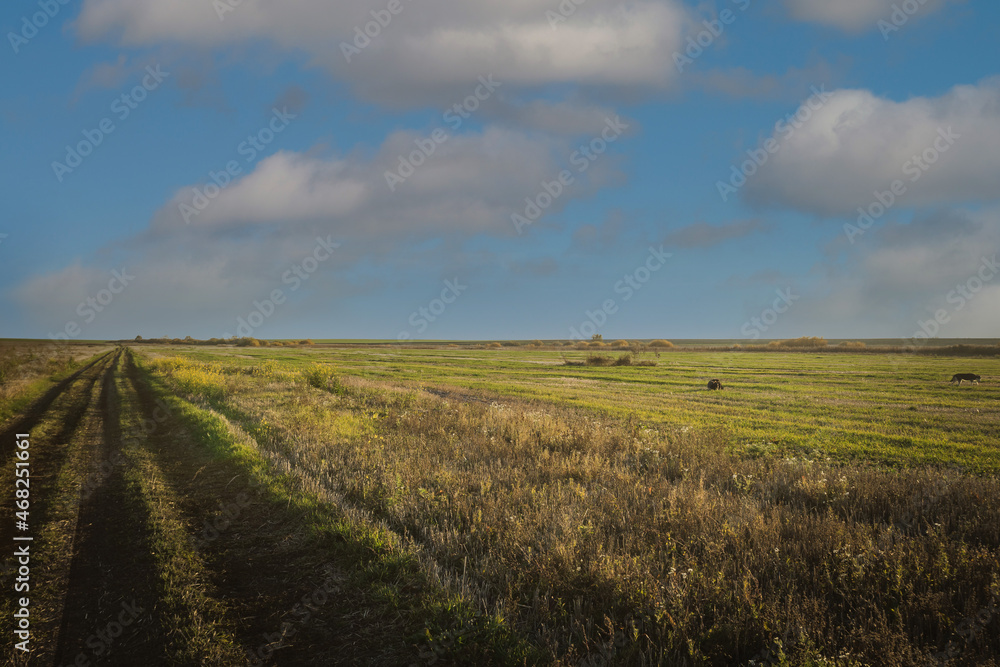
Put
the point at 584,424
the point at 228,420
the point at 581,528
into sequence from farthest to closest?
the point at 228,420, the point at 584,424, the point at 581,528

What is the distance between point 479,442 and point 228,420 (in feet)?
33.8

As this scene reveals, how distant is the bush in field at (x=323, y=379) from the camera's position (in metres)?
27.4

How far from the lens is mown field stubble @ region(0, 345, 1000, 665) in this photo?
4844 mm

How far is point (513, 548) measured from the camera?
677cm

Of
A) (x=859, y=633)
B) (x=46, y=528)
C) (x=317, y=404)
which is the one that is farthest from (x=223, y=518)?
(x=317, y=404)

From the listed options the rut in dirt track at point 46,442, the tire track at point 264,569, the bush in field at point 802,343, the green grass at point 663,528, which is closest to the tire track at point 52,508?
the rut in dirt track at point 46,442

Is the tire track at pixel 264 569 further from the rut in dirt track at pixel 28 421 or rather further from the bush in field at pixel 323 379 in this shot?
the bush in field at pixel 323 379

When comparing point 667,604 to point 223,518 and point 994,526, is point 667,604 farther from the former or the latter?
point 223,518

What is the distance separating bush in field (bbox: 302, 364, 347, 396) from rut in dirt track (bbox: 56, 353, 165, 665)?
17.5 metres

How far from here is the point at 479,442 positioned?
13398 mm

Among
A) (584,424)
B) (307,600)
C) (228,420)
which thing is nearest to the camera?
(307,600)

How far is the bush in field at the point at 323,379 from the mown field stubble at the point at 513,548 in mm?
11939

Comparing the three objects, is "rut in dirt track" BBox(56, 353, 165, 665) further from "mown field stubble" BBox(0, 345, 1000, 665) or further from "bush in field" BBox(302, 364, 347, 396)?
"bush in field" BBox(302, 364, 347, 396)

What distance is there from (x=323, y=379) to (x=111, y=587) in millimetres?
23343
